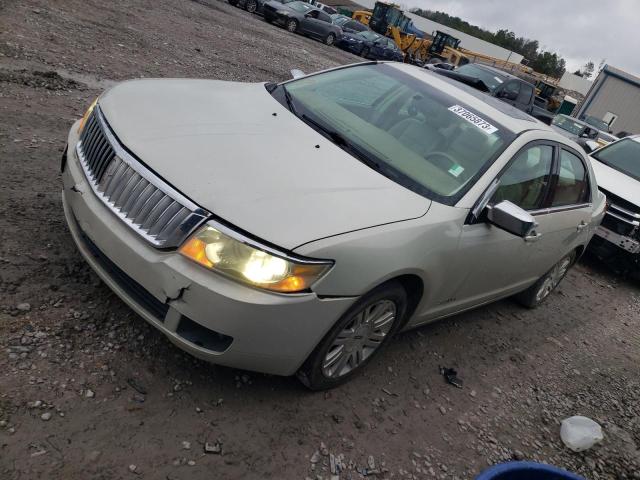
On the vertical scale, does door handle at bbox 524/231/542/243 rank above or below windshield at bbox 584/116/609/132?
below

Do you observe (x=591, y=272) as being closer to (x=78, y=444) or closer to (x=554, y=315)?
(x=554, y=315)

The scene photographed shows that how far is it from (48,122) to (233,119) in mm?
2960

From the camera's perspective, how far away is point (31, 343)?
257 centimetres

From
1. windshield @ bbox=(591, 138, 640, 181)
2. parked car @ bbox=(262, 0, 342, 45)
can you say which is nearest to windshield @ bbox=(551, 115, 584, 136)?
windshield @ bbox=(591, 138, 640, 181)

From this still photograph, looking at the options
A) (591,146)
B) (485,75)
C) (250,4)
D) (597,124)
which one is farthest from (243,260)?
(250,4)

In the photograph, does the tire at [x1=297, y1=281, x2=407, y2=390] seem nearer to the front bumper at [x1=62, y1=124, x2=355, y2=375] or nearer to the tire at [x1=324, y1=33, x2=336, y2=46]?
the front bumper at [x1=62, y1=124, x2=355, y2=375]

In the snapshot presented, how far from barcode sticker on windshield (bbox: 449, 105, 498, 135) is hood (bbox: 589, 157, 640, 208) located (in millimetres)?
4295

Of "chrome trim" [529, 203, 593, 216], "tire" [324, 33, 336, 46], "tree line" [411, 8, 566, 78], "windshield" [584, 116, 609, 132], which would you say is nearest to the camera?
"chrome trim" [529, 203, 593, 216]

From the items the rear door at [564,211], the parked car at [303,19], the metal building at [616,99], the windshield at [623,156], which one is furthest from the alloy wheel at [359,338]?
the parked car at [303,19]

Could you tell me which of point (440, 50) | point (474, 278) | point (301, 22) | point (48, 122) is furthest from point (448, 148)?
point (440, 50)

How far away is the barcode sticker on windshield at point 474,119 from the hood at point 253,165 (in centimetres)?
93

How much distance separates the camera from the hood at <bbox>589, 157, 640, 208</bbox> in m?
6.86

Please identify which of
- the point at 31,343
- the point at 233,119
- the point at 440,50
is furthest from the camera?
the point at 440,50

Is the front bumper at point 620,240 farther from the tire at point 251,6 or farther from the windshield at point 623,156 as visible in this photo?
the tire at point 251,6
